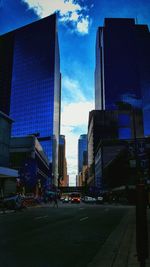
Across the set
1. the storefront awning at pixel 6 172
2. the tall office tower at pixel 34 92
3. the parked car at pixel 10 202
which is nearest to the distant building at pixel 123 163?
the parked car at pixel 10 202

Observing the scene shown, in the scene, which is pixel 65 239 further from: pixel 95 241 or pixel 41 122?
pixel 41 122

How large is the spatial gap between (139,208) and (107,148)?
149978mm

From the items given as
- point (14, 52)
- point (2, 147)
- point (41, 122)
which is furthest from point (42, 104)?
point (2, 147)

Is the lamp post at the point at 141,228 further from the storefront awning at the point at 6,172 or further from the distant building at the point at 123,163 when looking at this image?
the storefront awning at the point at 6,172

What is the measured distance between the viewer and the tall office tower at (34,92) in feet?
587

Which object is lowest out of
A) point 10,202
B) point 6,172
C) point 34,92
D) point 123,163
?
point 10,202

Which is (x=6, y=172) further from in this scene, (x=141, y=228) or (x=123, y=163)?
(x=141, y=228)

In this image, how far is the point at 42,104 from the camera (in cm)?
18025

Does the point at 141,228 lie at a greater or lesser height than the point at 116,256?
greater

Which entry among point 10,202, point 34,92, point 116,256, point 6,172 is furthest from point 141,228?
point 34,92

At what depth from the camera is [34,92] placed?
18525 centimetres

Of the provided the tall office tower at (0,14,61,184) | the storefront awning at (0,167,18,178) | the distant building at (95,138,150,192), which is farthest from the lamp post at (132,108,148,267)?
the tall office tower at (0,14,61,184)

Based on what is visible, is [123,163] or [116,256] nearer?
[116,256]

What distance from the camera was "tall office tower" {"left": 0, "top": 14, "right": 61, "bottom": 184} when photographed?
587 ft
